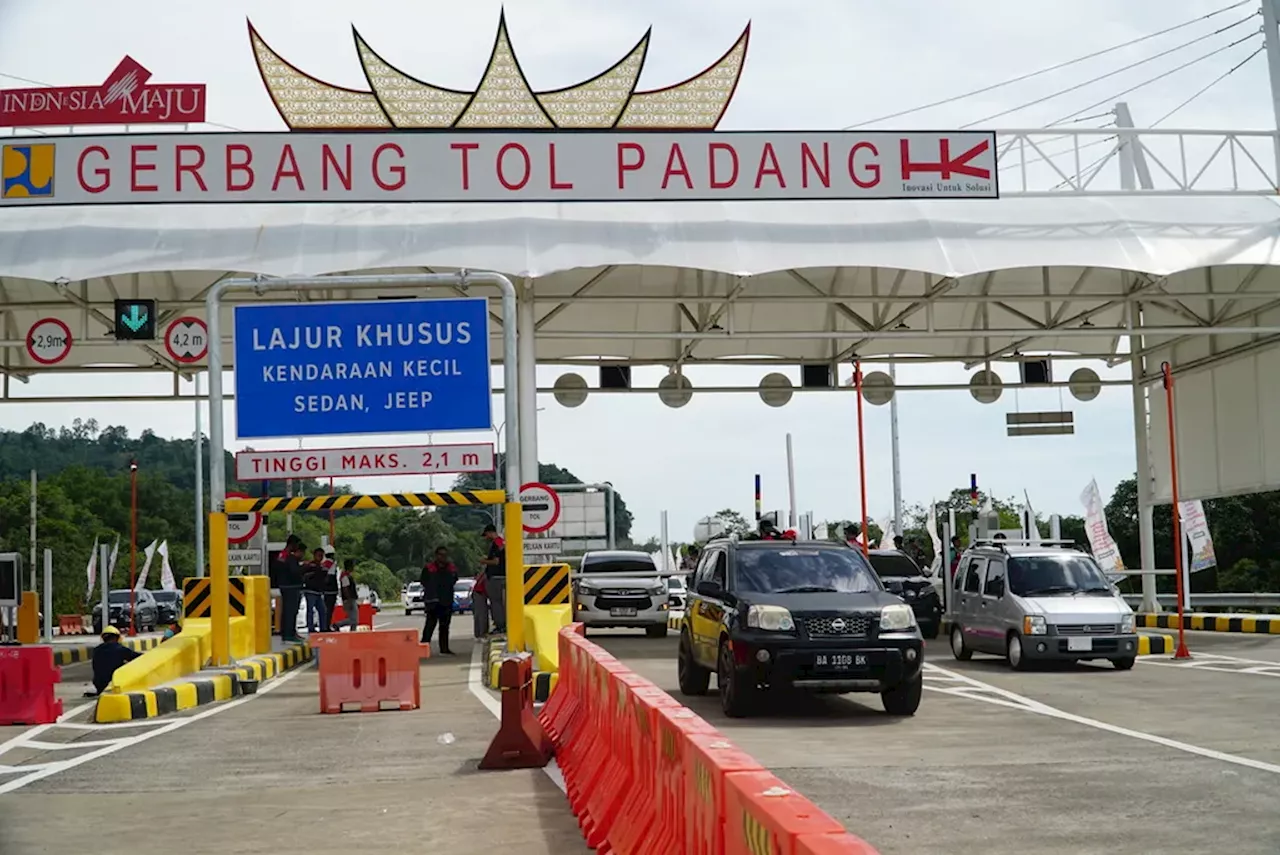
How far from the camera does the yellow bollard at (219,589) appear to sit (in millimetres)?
19094

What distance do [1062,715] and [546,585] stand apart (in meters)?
8.27

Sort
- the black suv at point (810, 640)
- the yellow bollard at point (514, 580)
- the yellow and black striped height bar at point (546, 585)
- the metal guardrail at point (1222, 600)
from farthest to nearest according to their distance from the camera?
the metal guardrail at point (1222, 600)
the yellow and black striped height bar at point (546, 585)
the yellow bollard at point (514, 580)
the black suv at point (810, 640)

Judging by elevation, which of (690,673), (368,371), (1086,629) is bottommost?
(690,673)

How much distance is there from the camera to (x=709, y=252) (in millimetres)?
25922

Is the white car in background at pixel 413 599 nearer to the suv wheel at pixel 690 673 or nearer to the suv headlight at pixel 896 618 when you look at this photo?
the suv wheel at pixel 690 673

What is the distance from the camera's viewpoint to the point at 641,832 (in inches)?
280

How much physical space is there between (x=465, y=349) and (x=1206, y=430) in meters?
18.8

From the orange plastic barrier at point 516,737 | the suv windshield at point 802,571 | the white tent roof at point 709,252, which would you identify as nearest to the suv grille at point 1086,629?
the suv windshield at point 802,571

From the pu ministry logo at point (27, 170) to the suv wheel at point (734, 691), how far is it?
1561 centimetres

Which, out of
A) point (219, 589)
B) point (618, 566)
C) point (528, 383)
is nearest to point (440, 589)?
point (528, 383)

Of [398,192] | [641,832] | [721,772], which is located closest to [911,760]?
[641,832]

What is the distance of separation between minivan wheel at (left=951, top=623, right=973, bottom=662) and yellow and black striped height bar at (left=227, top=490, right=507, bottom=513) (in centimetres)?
788

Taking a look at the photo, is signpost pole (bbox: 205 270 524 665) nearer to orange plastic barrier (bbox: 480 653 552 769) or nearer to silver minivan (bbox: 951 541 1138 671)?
orange plastic barrier (bbox: 480 653 552 769)

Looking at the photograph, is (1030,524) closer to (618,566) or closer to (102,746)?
(618,566)
